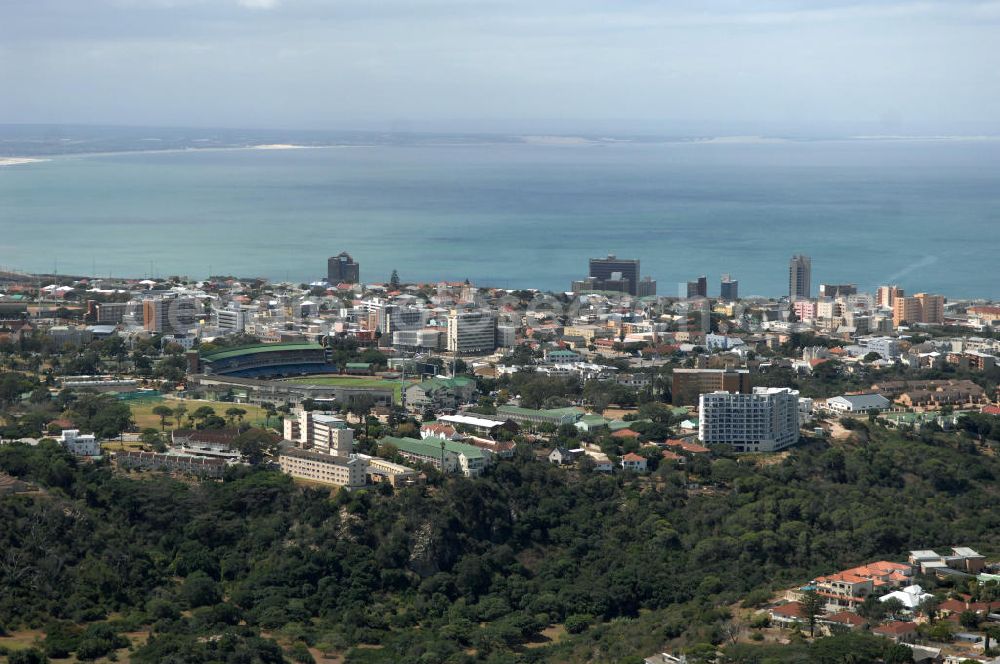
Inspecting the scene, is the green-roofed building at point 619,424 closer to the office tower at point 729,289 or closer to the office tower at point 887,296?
the office tower at point 887,296

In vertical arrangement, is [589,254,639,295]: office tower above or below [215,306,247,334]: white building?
above

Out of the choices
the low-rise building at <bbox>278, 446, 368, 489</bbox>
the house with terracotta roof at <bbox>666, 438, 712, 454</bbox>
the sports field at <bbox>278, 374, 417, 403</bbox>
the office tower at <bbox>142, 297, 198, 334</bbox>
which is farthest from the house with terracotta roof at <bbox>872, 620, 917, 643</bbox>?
the office tower at <bbox>142, 297, 198, 334</bbox>

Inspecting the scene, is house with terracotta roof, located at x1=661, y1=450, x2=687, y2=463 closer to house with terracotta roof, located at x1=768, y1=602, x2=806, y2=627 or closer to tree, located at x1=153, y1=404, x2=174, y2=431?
house with terracotta roof, located at x1=768, y1=602, x2=806, y2=627

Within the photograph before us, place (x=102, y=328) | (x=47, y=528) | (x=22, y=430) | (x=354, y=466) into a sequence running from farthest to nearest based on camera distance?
(x=102, y=328)
(x=22, y=430)
(x=354, y=466)
(x=47, y=528)

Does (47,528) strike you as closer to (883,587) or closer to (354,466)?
(354,466)

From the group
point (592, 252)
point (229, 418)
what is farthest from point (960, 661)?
point (592, 252)

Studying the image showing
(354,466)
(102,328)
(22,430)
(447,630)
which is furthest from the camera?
(102,328)

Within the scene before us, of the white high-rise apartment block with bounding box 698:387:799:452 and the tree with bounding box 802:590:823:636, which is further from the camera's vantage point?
the white high-rise apartment block with bounding box 698:387:799:452
